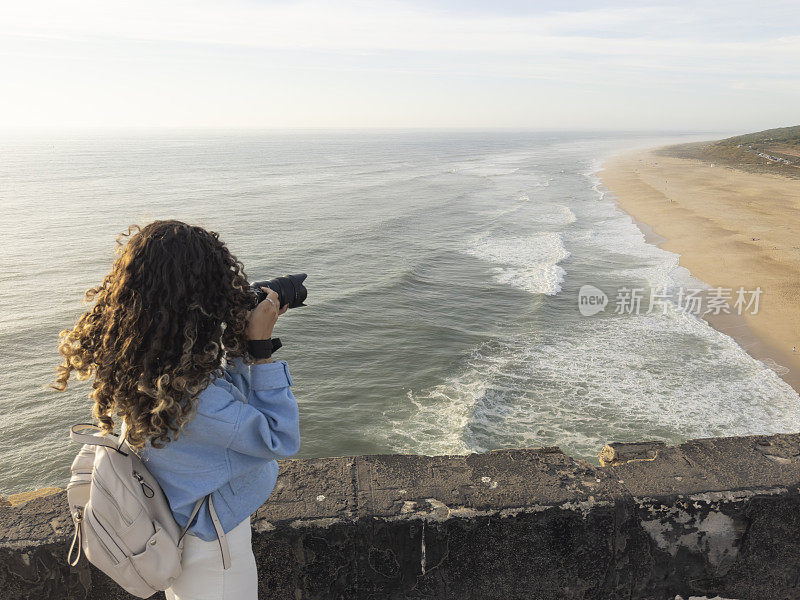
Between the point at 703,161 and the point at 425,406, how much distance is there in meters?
53.4

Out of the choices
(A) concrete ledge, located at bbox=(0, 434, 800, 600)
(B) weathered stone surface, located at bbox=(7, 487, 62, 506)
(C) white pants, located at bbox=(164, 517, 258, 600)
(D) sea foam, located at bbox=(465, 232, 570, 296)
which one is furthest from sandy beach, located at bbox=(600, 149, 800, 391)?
→ (B) weathered stone surface, located at bbox=(7, 487, 62, 506)

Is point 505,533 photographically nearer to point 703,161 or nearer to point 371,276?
point 371,276

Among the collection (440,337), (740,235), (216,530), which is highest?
(216,530)

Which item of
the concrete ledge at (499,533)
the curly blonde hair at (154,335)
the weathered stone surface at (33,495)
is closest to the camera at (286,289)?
the curly blonde hair at (154,335)

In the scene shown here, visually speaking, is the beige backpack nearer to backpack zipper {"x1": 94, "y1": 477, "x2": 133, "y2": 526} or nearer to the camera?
backpack zipper {"x1": 94, "y1": 477, "x2": 133, "y2": 526}

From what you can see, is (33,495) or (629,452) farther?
(629,452)

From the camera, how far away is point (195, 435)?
4.82 ft

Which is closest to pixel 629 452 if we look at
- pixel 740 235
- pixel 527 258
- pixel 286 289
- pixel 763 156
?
pixel 286 289

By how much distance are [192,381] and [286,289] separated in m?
0.49

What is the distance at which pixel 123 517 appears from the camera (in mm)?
1403

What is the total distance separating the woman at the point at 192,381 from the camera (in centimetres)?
140

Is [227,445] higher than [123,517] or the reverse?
higher

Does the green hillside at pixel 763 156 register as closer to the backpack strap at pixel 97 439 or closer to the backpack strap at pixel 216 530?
the backpack strap at pixel 216 530

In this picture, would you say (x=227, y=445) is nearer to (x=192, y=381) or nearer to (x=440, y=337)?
(x=192, y=381)
